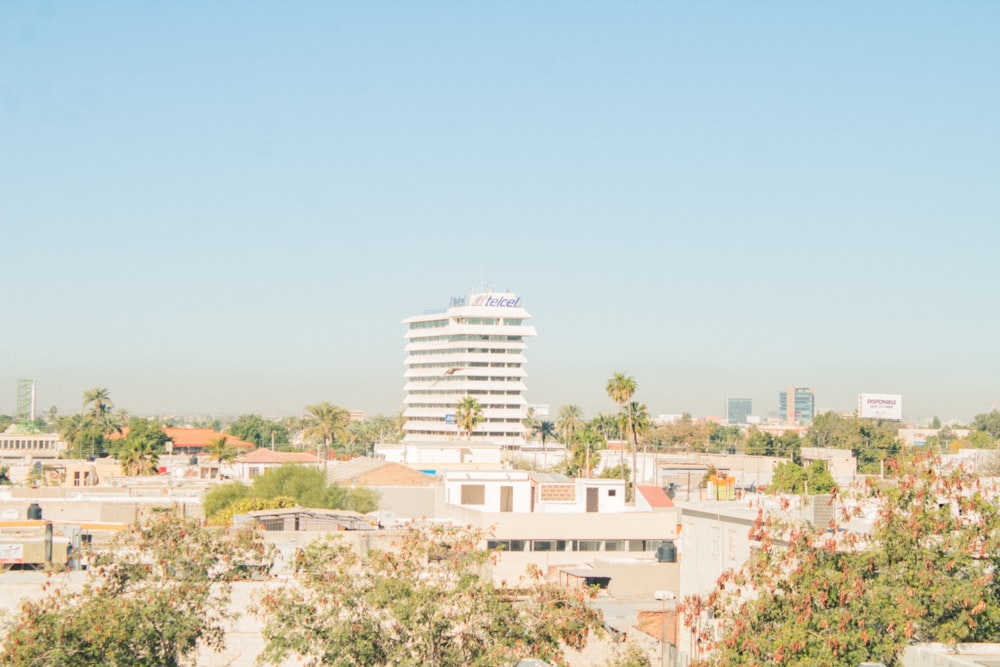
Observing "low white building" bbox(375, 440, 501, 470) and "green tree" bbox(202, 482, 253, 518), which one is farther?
"low white building" bbox(375, 440, 501, 470)

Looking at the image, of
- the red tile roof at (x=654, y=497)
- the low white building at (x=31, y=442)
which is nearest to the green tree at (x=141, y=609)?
the red tile roof at (x=654, y=497)

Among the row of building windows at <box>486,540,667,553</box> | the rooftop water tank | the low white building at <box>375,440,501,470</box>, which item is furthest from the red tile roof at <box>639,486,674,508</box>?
the low white building at <box>375,440,501,470</box>

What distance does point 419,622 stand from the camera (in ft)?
77.5

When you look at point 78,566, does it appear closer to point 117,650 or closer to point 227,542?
point 227,542

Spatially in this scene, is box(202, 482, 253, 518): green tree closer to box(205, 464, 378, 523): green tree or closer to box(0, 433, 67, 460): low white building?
box(205, 464, 378, 523): green tree

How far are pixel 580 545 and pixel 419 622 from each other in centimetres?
3488

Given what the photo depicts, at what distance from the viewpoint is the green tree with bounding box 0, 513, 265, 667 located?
78.9 ft

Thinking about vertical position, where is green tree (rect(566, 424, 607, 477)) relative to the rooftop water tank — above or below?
above

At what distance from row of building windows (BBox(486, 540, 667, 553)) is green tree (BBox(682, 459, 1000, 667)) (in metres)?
30.5

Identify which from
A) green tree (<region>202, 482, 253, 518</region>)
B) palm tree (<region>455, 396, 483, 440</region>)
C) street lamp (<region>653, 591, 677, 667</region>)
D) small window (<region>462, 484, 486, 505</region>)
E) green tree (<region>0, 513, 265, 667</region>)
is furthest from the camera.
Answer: palm tree (<region>455, 396, 483, 440</region>)

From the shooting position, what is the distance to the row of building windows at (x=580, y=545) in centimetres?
5688

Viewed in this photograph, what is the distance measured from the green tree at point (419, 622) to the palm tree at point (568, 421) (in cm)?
15741

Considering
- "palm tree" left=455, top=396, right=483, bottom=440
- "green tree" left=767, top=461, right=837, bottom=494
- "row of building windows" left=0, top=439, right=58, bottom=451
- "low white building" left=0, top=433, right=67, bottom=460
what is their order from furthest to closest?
"row of building windows" left=0, top=439, right=58, bottom=451 → "low white building" left=0, top=433, right=67, bottom=460 → "palm tree" left=455, top=396, right=483, bottom=440 → "green tree" left=767, top=461, right=837, bottom=494

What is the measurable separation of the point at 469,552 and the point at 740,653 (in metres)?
5.92
